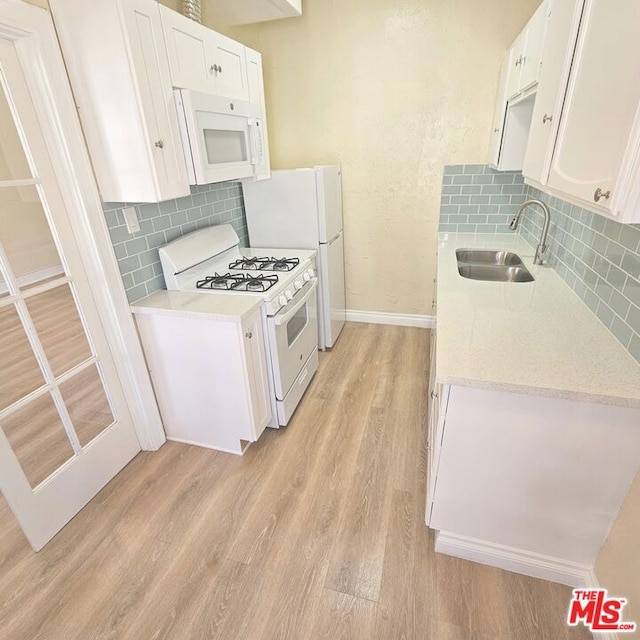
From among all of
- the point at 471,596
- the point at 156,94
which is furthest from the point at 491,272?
the point at 156,94

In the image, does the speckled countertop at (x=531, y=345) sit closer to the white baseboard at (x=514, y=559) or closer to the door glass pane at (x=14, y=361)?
the white baseboard at (x=514, y=559)

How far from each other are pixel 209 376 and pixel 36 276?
2.86 feet

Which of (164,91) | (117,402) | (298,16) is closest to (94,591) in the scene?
(117,402)

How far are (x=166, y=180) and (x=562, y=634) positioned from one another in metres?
2.38

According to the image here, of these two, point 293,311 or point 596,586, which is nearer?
point 596,586

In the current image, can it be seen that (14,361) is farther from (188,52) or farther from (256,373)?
(188,52)

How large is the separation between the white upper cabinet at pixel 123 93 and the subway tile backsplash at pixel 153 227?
0.63ft

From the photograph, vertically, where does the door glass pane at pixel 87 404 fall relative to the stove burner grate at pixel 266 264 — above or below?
below

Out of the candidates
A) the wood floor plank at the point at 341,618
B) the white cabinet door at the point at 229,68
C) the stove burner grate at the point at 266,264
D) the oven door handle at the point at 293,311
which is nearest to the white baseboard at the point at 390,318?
the oven door handle at the point at 293,311

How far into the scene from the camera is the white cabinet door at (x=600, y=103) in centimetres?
87

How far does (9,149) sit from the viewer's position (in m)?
1.40

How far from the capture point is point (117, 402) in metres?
1.95

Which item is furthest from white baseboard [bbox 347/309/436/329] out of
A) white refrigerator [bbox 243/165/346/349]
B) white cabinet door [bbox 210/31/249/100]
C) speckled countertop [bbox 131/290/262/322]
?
white cabinet door [bbox 210/31/249/100]

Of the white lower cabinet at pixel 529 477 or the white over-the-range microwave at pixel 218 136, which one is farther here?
the white over-the-range microwave at pixel 218 136
